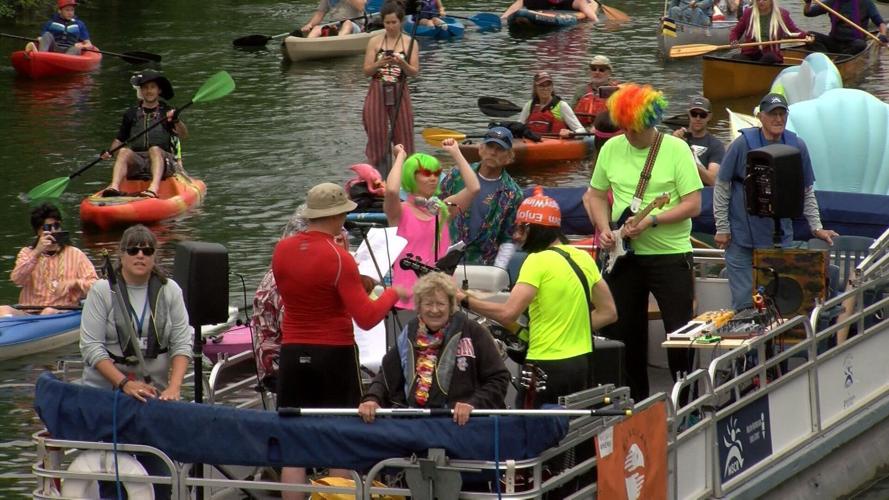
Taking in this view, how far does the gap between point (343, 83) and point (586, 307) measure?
19.1 meters

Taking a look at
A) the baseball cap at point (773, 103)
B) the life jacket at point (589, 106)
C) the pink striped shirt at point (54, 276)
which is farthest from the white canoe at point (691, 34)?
the baseball cap at point (773, 103)

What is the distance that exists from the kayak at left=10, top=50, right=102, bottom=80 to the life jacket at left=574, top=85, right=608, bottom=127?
402 inches

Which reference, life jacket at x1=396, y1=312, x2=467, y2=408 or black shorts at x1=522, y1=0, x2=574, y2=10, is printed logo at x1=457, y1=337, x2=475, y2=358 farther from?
black shorts at x1=522, y1=0, x2=574, y2=10

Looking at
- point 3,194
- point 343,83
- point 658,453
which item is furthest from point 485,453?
point 343,83

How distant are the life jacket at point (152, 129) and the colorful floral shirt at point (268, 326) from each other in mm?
9719

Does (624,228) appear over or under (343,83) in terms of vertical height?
over

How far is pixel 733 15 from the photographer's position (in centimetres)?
3256

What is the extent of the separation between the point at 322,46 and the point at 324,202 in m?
21.3

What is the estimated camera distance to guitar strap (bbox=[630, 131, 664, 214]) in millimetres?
10164

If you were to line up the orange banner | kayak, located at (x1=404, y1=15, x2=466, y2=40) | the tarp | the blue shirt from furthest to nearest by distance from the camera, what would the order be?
kayak, located at (x1=404, y1=15, x2=466, y2=40) < the blue shirt < the orange banner < the tarp

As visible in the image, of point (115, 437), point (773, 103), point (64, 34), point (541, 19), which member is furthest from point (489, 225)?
point (541, 19)

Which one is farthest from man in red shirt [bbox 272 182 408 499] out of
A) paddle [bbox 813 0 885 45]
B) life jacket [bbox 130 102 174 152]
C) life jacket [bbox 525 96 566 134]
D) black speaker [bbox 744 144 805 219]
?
paddle [bbox 813 0 885 45]

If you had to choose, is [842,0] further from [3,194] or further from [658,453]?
[658,453]

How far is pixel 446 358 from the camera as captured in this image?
26.6 ft
